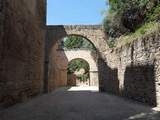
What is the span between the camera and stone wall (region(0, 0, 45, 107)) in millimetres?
9500

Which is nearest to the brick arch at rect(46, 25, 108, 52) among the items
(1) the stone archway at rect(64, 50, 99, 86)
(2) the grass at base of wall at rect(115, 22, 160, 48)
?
(2) the grass at base of wall at rect(115, 22, 160, 48)

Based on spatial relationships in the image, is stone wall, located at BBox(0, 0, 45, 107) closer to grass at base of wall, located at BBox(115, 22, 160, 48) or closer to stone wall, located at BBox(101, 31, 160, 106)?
stone wall, located at BBox(101, 31, 160, 106)

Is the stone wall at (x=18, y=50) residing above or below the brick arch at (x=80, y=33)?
below

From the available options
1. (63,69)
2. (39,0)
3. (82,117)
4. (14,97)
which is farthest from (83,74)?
(82,117)

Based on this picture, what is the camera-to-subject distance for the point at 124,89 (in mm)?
13781

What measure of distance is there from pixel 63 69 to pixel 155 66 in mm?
25739

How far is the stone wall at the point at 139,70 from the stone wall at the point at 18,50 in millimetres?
4159

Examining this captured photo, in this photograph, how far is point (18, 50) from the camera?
37.0 ft

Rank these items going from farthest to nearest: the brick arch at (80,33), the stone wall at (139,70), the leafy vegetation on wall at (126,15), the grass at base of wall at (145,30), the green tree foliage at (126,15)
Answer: the brick arch at (80,33)
the green tree foliage at (126,15)
the leafy vegetation on wall at (126,15)
the grass at base of wall at (145,30)
the stone wall at (139,70)

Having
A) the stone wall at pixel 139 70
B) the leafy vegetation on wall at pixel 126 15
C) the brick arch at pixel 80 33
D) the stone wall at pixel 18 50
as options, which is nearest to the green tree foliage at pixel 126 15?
the leafy vegetation on wall at pixel 126 15

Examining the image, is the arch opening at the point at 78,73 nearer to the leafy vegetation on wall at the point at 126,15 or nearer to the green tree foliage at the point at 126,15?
the leafy vegetation on wall at the point at 126,15

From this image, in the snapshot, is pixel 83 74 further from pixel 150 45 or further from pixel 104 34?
pixel 150 45

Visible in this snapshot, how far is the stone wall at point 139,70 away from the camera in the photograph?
31.7 feet

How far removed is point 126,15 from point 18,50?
854cm
